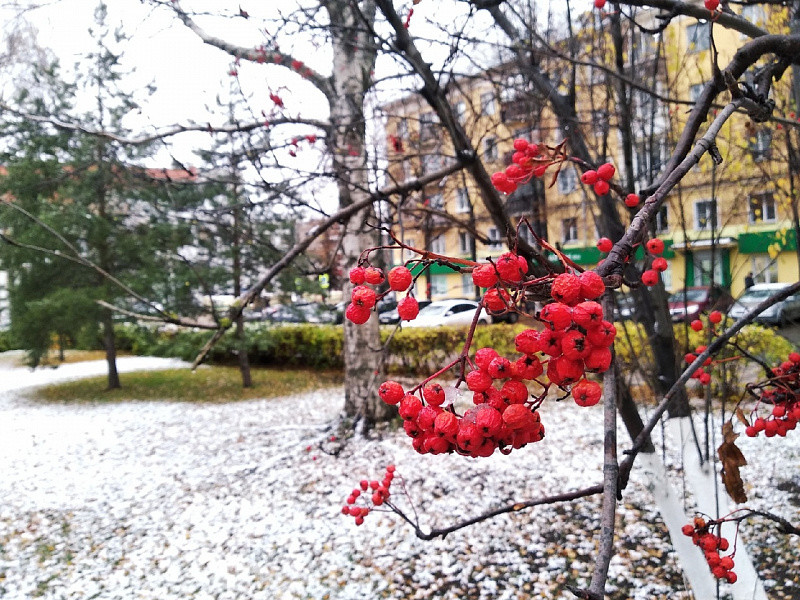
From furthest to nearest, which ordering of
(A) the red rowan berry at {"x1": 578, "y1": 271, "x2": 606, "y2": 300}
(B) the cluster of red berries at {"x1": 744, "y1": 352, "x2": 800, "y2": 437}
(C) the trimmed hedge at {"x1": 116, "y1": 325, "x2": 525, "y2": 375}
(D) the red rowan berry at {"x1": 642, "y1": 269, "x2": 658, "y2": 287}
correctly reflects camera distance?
(C) the trimmed hedge at {"x1": 116, "y1": 325, "x2": 525, "y2": 375} < (B) the cluster of red berries at {"x1": 744, "y1": 352, "x2": 800, "y2": 437} < (D) the red rowan berry at {"x1": 642, "y1": 269, "x2": 658, "y2": 287} < (A) the red rowan berry at {"x1": 578, "y1": 271, "x2": 606, "y2": 300}

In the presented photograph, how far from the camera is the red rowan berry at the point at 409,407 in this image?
91 centimetres

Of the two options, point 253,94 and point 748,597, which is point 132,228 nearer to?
point 253,94

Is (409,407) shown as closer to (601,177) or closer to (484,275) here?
(484,275)

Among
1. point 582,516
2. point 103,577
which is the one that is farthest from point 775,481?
point 103,577

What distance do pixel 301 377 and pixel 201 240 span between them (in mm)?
3616

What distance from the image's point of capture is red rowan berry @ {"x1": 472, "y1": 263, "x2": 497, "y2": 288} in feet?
2.24

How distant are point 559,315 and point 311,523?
4.06 meters

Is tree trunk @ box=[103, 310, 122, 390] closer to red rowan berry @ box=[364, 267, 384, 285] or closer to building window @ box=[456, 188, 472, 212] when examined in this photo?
building window @ box=[456, 188, 472, 212]

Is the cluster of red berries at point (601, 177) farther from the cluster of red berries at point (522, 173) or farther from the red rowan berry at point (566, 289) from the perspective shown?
the red rowan berry at point (566, 289)

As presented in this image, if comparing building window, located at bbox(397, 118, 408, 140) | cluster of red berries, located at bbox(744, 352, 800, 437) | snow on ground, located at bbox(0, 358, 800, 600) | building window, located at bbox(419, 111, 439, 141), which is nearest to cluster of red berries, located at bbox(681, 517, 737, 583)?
cluster of red berries, located at bbox(744, 352, 800, 437)

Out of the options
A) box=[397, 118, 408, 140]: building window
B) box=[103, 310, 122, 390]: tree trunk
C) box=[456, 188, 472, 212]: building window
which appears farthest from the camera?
box=[103, 310, 122, 390]: tree trunk

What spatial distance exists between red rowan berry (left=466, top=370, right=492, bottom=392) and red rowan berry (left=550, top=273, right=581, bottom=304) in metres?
0.21

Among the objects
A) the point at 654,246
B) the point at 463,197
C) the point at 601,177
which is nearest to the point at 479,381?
the point at 654,246

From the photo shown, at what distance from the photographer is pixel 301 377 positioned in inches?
439
